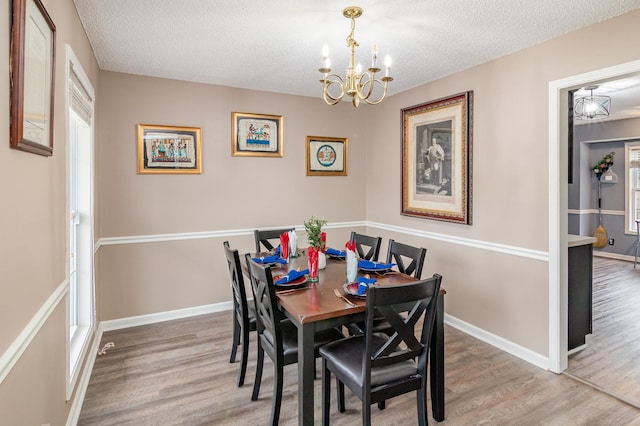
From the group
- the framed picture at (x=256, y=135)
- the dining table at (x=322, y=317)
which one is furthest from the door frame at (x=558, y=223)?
the framed picture at (x=256, y=135)

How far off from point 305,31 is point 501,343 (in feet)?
9.92

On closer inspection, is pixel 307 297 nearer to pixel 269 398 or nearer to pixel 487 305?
pixel 269 398

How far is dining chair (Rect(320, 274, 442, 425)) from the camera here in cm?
169

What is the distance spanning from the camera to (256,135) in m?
4.14

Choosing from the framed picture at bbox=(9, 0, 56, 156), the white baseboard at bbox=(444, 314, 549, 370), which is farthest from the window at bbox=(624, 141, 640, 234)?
the framed picture at bbox=(9, 0, 56, 156)

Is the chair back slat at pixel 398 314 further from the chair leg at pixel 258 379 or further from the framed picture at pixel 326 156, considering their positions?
the framed picture at pixel 326 156

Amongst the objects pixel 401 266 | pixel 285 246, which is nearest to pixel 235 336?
pixel 285 246

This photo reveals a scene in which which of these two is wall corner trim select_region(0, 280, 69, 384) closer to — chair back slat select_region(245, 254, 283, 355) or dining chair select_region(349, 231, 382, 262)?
chair back slat select_region(245, 254, 283, 355)

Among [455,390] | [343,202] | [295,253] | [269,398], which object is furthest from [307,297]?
[343,202]

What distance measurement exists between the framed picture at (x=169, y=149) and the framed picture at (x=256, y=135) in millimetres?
412

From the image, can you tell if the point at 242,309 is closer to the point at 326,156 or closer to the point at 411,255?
the point at 411,255

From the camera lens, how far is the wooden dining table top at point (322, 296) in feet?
6.03

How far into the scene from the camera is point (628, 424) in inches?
84.0

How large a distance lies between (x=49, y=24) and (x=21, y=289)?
114 centimetres
